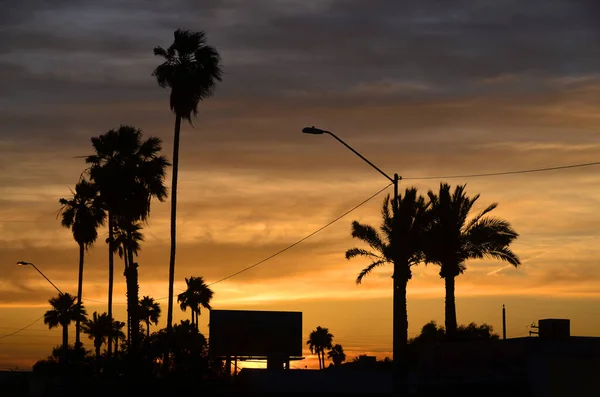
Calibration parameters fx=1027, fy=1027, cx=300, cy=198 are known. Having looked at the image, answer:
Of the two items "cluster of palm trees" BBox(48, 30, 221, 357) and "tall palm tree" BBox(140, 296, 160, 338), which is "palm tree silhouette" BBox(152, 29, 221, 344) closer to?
"cluster of palm trees" BBox(48, 30, 221, 357)

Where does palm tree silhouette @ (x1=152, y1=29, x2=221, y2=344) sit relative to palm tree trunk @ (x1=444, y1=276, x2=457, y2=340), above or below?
above

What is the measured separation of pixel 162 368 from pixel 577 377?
799 inches

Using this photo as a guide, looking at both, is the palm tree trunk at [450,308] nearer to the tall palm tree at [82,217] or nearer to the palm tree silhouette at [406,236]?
the palm tree silhouette at [406,236]

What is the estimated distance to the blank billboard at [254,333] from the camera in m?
80.3

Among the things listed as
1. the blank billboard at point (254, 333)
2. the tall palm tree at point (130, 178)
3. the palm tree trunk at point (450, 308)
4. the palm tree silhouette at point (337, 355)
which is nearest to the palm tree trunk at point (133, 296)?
the tall palm tree at point (130, 178)

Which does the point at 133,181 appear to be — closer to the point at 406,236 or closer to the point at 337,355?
the point at 406,236

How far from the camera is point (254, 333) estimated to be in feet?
267

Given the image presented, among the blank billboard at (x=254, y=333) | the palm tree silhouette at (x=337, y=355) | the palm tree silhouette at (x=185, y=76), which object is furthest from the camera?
the palm tree silhouette at (x=337, y=355)

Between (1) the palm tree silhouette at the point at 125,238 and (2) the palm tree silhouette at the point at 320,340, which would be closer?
(1) the palm tree silhouette at the point at 125,238

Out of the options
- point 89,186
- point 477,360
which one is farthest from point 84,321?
point 477,360

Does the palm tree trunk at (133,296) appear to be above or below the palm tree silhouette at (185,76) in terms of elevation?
below

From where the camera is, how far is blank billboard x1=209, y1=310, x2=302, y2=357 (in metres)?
80.3

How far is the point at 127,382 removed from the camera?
151 feet

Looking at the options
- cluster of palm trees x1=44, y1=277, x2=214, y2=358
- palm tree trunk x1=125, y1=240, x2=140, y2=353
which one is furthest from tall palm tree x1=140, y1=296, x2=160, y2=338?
palm tree trunk x1=125, y1=240, x2=140, y2=353
